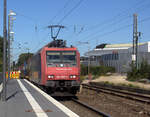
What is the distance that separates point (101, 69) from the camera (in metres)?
49.3

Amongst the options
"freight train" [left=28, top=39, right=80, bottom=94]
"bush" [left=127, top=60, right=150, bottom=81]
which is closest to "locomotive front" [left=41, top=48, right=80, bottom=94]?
"freight train" [left=28, top=39, right=80, bottom=94]

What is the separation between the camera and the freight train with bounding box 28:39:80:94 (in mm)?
14812

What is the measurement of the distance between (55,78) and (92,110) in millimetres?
4072

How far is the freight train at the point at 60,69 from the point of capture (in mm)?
14812

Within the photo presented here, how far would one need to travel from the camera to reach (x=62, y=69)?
15.0m

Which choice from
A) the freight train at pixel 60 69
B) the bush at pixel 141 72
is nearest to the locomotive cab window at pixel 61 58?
the freight train at pixel 60 69

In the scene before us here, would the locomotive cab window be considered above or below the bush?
above

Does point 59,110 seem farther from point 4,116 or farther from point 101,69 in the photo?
point 101,69

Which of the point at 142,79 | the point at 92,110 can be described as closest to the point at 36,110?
the point at 92,110

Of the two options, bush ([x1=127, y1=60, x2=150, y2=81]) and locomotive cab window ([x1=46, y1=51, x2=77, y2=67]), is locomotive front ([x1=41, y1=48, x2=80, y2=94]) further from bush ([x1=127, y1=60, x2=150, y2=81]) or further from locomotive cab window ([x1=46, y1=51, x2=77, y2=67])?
bush ([x1=127, y1=60, x2=150, y2=81])

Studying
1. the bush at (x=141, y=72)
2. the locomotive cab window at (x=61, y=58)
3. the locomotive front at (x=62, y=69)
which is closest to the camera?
the locomotive front at (x=62, y=69)

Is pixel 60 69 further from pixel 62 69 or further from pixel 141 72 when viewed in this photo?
pixel 141 72

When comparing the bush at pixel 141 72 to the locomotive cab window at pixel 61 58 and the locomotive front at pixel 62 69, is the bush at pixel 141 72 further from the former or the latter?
the locomotive cab window at pixel 61 58

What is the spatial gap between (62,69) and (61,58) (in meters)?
0.73
